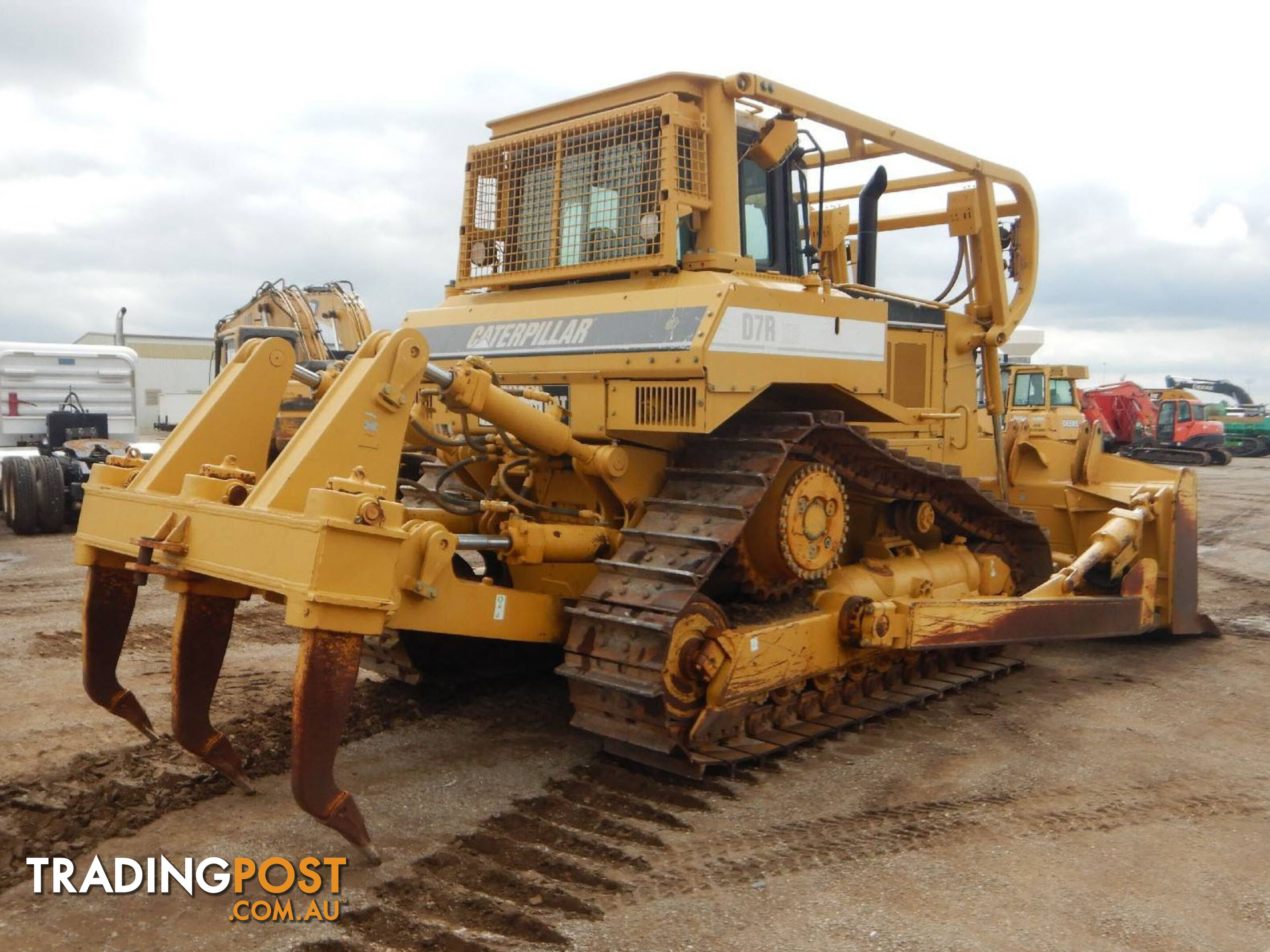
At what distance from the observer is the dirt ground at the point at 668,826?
3764 millimetres

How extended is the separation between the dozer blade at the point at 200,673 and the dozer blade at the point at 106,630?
13.1 inches

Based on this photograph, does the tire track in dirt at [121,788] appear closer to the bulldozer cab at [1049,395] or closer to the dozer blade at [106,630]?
the dozer blade at [106,630]

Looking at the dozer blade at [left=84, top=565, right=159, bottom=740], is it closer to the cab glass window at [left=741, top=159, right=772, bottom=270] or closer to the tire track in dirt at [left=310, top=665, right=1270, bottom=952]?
the tire track in dirt at [left=310, top=665, right=1270, bottom=952]

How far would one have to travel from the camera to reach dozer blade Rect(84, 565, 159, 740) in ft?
16.1

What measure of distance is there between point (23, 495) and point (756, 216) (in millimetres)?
10834

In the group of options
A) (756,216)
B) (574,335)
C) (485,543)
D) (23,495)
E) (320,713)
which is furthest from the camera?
(23,495)

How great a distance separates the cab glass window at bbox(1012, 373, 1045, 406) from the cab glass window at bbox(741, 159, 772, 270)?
47.1 feet

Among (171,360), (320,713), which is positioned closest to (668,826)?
(320,713)

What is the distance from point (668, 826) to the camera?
459cm

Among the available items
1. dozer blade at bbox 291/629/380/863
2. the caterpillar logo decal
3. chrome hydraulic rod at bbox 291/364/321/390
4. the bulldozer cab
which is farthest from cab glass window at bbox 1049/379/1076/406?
dozer blade at bbox 291/629/380/863

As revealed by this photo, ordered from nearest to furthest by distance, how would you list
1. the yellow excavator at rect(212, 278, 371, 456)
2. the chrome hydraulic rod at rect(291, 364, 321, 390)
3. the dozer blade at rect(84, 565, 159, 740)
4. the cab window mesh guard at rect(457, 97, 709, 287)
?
the dozer blade at rect(84, 565, 159, 740) < the chrome hydraulic rod at rect(291, 364, 321, 390) < the cab window mesh guard at rect(457, 97, 709, 287) < the yellow excavator at rect(212, 278, 371, 456)

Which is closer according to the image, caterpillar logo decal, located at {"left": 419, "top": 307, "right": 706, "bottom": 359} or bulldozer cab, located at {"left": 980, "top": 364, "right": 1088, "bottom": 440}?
caterpillar logo decal, located at {"left": 419, "top": 307, "right": 706, "bottom": 359}

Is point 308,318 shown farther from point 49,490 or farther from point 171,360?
point 171,360

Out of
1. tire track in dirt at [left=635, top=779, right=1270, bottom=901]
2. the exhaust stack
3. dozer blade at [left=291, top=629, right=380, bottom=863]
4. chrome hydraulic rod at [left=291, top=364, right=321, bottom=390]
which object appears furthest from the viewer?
the exhaust stack
